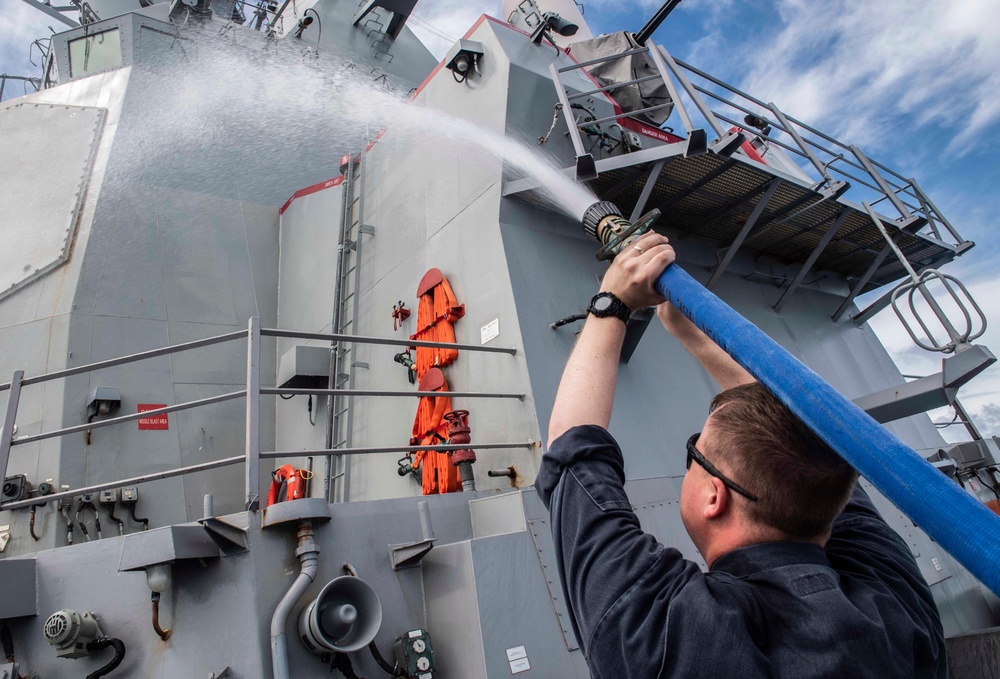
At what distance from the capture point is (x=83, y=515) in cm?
475

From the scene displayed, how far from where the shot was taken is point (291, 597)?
2762 millimetres

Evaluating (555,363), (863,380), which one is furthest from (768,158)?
(555,363)

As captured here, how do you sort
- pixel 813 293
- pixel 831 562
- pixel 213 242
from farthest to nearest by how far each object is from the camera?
pixel 813 293
pixel 213 242
pixel 831 562

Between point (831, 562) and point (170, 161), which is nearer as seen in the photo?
point (831, 562)

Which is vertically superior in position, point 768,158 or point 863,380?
point 768,158

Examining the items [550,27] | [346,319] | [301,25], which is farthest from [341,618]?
[301,25]

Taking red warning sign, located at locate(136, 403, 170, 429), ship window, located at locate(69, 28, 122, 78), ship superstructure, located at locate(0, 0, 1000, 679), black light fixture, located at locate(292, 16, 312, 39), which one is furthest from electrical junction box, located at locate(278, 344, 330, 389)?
black light fixture, located at locate(292, 16, 312, 39)

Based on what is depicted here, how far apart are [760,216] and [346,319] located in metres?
4.18

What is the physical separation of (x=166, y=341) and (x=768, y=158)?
7.28m

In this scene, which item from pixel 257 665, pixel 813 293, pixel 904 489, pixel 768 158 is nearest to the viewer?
pixel 904 489

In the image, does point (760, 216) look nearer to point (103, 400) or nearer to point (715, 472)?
point (715, 472)

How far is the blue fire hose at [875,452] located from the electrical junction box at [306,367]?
5.57m

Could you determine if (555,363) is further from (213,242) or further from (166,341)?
(213,242)

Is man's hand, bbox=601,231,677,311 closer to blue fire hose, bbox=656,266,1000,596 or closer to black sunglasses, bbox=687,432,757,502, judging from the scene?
blue fire hose, bbox=656,266,1000,596
